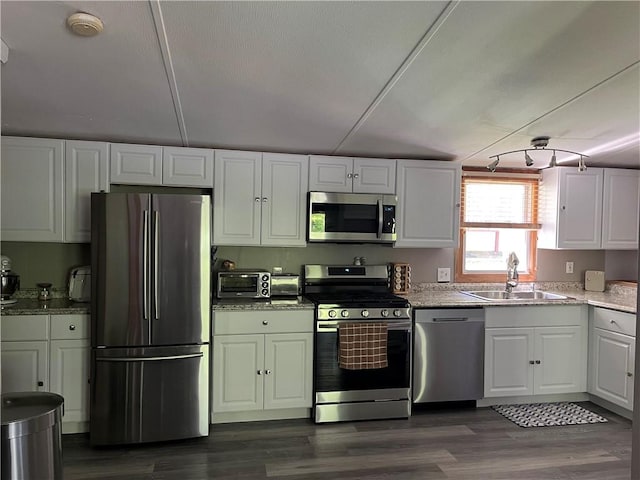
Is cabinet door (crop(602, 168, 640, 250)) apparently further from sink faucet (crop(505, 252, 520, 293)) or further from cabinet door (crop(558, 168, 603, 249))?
sink faucet (crop(505, 252, 520, 293))

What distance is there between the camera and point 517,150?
345 cm

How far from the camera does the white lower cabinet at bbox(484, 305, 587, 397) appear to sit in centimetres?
350

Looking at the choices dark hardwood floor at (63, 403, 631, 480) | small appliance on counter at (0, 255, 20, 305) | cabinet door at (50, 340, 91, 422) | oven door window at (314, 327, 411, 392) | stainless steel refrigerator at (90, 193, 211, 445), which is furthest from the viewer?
oven door window at (314, 327, 411, 392)

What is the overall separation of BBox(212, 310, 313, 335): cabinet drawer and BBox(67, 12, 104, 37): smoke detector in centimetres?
200

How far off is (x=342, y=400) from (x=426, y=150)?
6.87 feet

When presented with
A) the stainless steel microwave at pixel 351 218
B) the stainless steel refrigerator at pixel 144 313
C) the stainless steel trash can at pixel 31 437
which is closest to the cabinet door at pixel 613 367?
the stainless steel microwave at pixel 351 218

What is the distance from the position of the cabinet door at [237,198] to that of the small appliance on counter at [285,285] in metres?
0.38

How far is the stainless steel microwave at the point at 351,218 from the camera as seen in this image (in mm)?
3486

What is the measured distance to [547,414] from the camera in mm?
3420

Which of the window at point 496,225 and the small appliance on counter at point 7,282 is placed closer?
the small appliance on counter at point 7,282

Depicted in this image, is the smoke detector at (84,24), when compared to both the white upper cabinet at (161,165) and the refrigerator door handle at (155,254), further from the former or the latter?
the white upper cabinet at (161,165)

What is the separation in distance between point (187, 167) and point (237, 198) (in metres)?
0.45

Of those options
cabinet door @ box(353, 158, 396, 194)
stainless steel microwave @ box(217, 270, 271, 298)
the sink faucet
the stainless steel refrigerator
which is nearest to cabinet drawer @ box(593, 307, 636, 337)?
the sink faucet

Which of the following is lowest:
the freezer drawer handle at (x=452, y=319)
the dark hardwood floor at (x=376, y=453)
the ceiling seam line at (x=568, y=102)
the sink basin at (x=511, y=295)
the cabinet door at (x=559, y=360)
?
the dark hardwood floor at (x=376, y=453)
